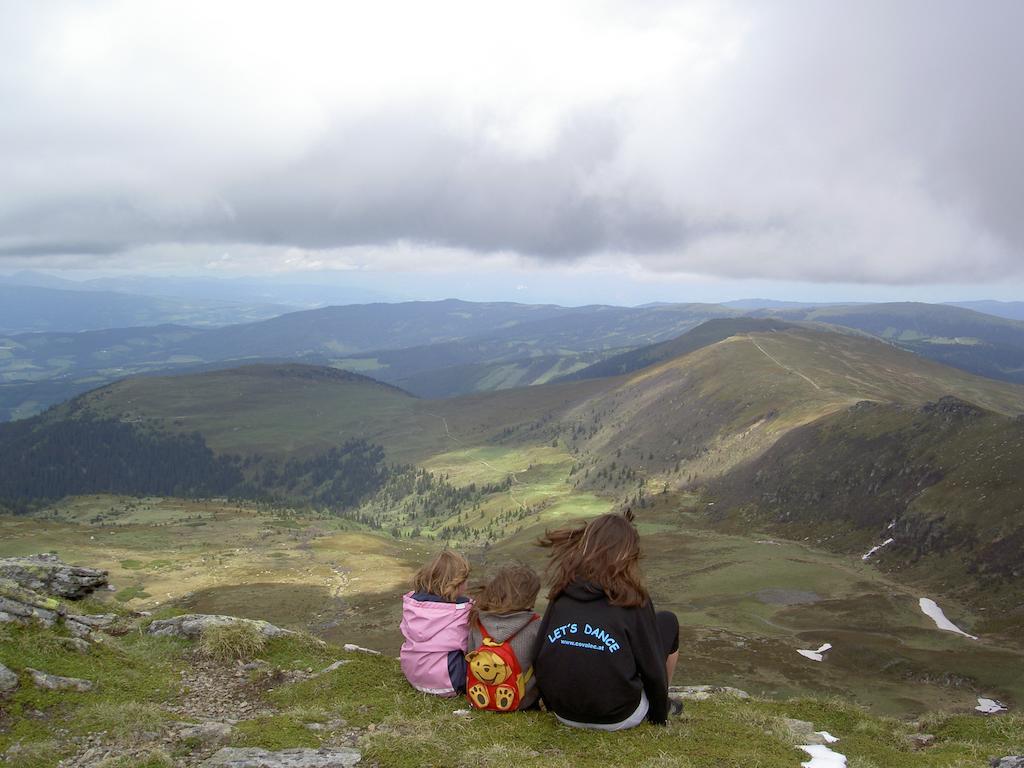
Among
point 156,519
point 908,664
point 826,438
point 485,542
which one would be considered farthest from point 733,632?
point 156,519

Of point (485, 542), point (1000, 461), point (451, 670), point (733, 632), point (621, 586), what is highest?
point (621, 586)

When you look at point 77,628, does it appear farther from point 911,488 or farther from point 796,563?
point 911,488

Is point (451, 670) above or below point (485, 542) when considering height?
above

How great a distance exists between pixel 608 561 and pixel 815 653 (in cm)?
6262

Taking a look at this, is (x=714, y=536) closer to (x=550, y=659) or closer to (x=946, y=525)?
(x=946, y=525)

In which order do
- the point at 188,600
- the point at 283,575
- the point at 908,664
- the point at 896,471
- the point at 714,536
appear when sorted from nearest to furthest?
the point at 908,664
the point at 188,600
the point at 283,575
the point at 896,471
the point at 714,536

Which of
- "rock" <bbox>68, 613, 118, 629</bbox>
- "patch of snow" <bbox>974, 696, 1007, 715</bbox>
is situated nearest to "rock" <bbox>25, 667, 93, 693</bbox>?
"rock" <bbox>68, 613, 118, 629</bbox>

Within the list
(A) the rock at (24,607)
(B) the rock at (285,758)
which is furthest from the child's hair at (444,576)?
(A) the rock at (24,607)

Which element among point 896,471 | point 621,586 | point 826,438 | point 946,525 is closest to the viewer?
point 621,586

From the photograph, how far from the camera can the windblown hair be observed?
11.9 meters

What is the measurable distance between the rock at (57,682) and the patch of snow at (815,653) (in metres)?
61.9

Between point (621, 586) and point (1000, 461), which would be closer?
point (621, 586)

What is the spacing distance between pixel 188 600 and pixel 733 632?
61.3 metres

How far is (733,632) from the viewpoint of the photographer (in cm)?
6631
